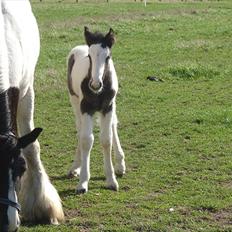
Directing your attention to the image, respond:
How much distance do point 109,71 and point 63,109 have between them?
4.14 metres

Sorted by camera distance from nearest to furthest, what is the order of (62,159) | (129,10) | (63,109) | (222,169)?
1. (222,169)
2. (62,159)
3. (63,109)
4. (129,10)

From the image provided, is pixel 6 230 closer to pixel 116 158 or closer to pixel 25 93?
pixel 25 93

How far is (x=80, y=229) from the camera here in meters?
5.86

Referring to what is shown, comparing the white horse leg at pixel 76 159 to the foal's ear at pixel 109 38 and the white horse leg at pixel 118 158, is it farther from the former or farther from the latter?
the foal's ear at pixel 109 38

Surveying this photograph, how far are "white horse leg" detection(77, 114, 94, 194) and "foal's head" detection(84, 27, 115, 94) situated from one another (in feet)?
1.21

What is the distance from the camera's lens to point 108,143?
7.03m

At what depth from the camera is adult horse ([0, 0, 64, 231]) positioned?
517 centimetres

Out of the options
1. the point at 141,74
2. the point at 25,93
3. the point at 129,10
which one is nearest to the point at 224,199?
the point at 25,93

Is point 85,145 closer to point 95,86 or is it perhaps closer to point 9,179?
point 95,86

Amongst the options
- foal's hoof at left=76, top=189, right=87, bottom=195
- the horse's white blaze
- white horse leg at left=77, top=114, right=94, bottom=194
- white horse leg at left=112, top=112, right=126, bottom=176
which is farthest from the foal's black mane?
foal's hoof at left=76, top=189, right=87, bottom=195

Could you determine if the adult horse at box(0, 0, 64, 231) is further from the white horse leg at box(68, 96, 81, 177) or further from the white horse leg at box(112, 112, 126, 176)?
the white horse leg at box(112, 112, 126, 176)

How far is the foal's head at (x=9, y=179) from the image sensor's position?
15.3 feet

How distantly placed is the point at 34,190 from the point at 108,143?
3.71 feet

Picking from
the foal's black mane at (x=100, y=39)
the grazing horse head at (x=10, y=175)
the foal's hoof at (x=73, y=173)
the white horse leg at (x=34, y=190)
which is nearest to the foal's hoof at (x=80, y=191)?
the white horse leg at (x=34, y=190)
